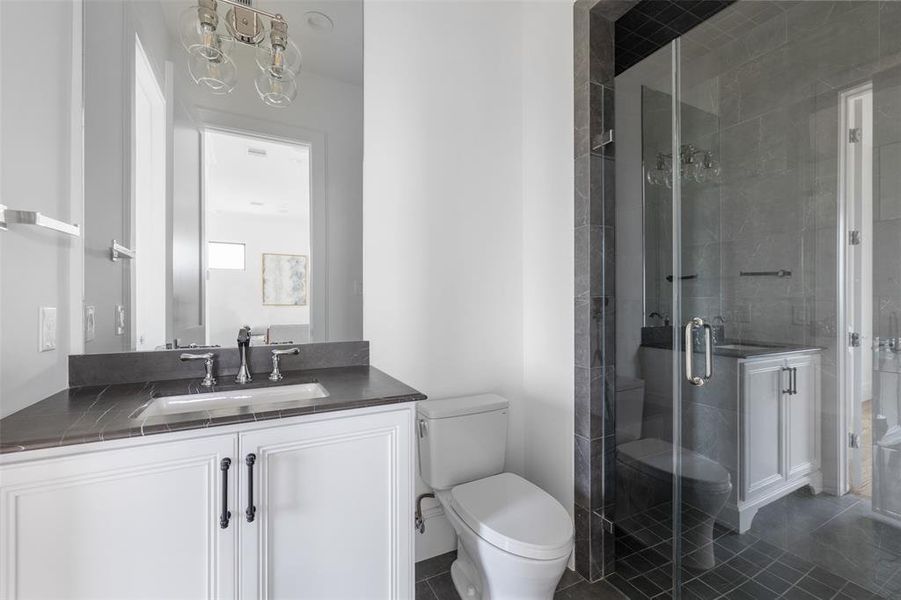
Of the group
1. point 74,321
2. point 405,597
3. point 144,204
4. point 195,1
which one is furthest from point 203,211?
point 405,597

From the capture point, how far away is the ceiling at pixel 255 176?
1470 mm

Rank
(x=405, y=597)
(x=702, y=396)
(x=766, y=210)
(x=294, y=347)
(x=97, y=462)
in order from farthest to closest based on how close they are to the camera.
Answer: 1. (x=702, y=396)
2. (x=766, y=210)
3. (x=294, y=347)
4. (x=405, y=597)
5. (x=97, y=462)

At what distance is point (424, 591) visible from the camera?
1.59 meters

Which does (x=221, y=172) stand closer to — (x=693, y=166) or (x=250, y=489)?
(x=250, y=489)

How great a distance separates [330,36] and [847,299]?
222 cm

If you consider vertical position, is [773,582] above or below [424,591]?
above

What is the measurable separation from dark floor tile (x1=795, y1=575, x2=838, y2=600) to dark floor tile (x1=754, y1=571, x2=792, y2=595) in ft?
0.14

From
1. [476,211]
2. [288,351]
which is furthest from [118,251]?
[476,211]

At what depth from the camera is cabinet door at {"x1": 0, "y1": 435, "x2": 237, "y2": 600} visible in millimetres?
810

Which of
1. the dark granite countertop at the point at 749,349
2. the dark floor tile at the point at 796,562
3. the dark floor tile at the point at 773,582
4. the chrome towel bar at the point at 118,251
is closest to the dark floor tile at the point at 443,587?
the dark floor tile at the point at 773,582

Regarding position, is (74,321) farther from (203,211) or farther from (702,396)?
(702,396)

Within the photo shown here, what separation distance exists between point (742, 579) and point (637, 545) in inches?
14.7

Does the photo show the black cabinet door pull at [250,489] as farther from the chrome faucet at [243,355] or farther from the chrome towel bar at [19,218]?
the chrome towel bar at [19,218]

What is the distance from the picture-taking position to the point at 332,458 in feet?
3.58
